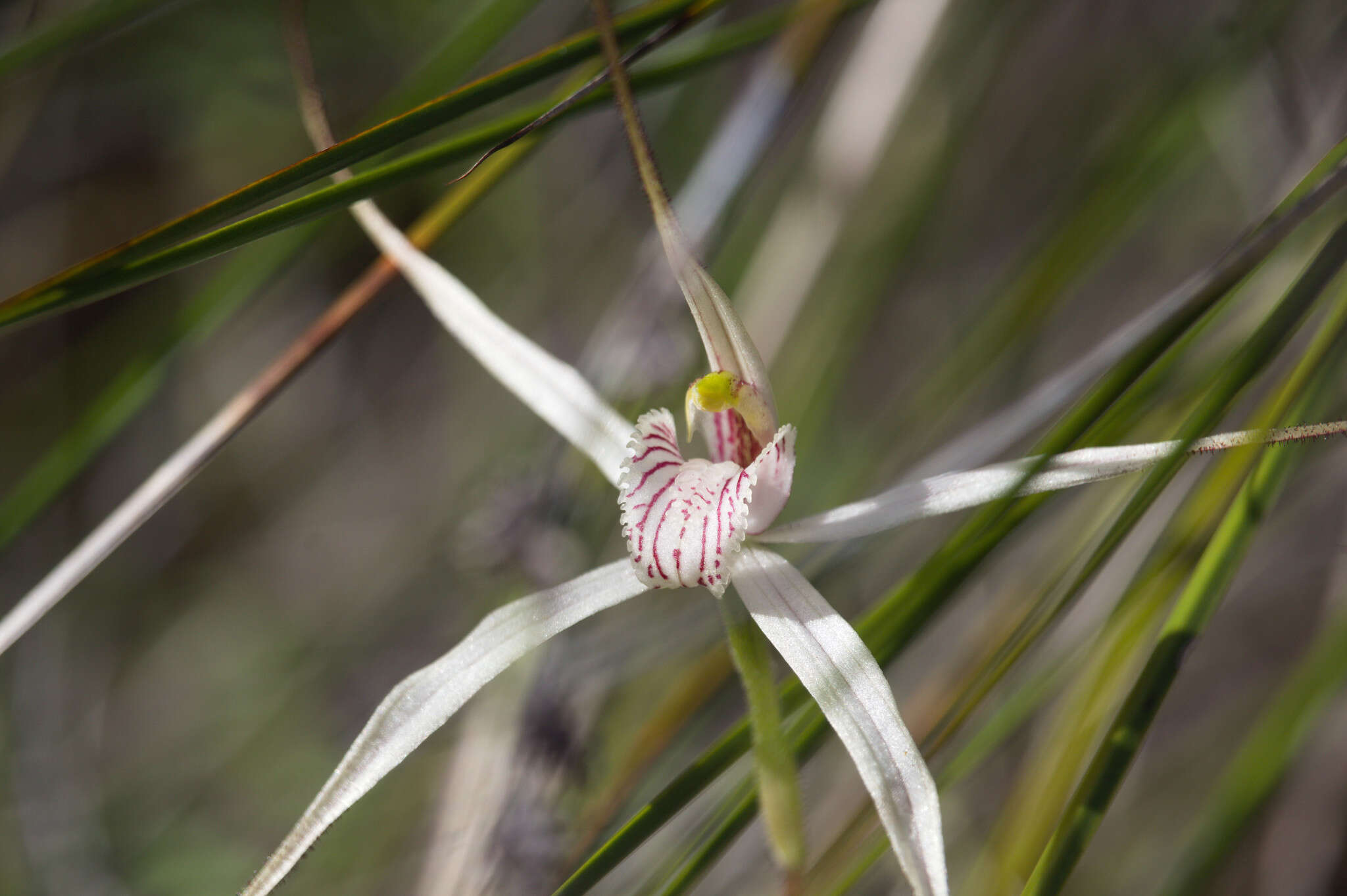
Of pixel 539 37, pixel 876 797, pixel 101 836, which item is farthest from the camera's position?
pixel 539 37

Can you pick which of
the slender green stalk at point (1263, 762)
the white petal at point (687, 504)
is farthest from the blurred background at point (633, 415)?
the white petal at point (687, 504)

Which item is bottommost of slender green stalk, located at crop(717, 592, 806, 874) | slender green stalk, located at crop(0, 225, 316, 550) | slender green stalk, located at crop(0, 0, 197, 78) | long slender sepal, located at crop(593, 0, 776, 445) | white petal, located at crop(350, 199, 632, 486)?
slender green stalk, located at crop(717, 592, 806, 874)

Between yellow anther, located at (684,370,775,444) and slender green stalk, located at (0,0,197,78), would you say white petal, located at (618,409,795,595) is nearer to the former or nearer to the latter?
yellow anther, located at (684,370,775,444)

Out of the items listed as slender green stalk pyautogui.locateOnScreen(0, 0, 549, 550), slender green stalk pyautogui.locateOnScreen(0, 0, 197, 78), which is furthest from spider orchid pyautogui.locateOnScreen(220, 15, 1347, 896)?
slender green stalk pyautogui.locateOnScreen(0, 0, 197, 78)

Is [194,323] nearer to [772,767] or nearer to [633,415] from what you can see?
[633,415]

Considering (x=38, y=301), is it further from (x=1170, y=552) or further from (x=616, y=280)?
(x=616, y=280)

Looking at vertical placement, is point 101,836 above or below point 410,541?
below

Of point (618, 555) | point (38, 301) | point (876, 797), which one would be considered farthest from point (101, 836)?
point (876, 797)
